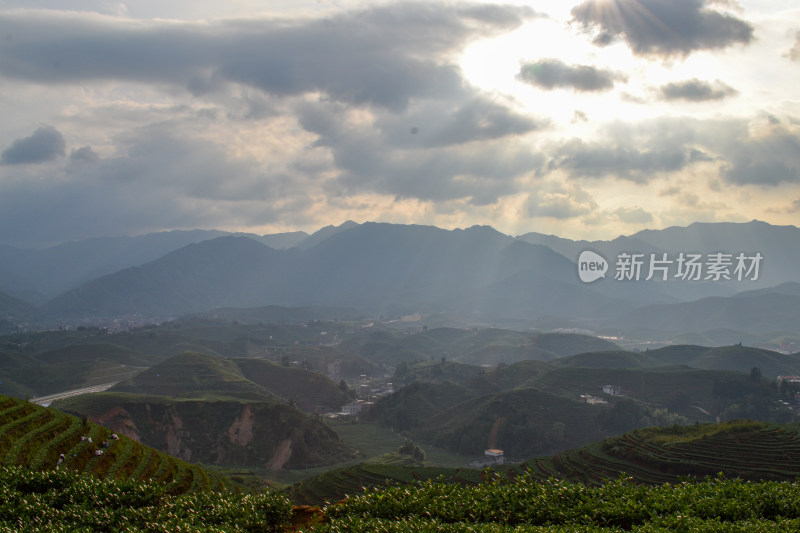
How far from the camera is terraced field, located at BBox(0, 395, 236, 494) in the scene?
123 ft

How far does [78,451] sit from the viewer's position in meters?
40.1

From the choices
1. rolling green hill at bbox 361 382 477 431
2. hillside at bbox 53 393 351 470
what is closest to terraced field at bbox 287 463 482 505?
hillside at bbox 53 393 351 470

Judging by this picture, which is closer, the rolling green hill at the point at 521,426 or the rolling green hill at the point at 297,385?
the rolling green hill at the point at 521,426

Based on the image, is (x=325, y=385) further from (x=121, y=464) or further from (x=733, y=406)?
(x=121, y=464)

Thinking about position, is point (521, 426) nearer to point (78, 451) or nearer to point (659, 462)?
point (659, 462)

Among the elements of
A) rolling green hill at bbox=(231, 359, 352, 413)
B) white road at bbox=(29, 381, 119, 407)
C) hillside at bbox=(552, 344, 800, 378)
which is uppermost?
hillside at bbox=(552, 344, 800, 378)

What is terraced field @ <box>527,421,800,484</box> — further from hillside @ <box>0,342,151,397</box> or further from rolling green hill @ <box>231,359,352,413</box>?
hillside @ <box>0,342,151,397</box>

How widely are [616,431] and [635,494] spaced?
90621mm

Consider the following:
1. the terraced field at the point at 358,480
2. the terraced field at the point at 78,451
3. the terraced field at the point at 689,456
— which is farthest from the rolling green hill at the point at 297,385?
the terraced field at the point at 78,451

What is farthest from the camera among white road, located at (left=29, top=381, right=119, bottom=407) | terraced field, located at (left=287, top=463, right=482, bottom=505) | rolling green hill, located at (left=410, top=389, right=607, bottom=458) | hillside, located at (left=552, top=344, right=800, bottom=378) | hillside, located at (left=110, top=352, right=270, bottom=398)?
hillside, located at (left=552, top=344, right=800, bottom=378)

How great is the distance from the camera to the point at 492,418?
4370 inches

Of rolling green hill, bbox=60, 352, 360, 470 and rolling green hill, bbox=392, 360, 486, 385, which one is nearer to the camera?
rolling green hill, bbox=60, 352, 360, 470

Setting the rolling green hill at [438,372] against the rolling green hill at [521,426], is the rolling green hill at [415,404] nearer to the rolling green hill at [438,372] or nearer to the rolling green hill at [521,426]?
the rolling green hill at [521,426]

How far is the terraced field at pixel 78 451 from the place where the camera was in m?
37.6
